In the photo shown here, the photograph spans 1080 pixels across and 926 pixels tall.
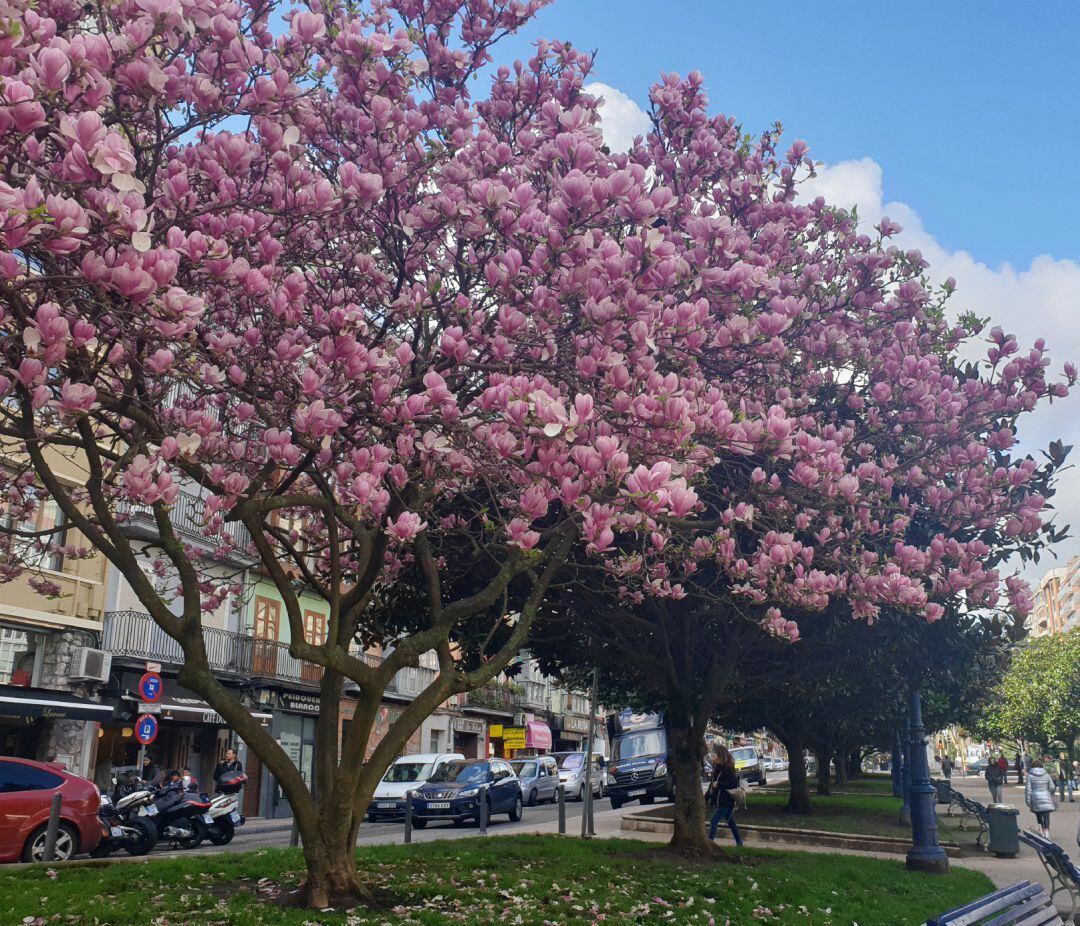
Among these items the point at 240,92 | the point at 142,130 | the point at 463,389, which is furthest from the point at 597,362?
the point at 142,130

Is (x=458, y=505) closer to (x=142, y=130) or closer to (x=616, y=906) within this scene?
(x=616, y=906)

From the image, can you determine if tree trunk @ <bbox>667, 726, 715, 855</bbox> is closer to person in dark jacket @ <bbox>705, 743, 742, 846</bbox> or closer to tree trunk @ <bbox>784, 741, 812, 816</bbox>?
person in dark jacket @ <bbox>705, 743, 742, 846</bbox>

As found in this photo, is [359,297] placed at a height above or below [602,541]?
above

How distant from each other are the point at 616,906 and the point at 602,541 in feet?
12.8

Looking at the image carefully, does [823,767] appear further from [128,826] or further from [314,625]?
[128,826]

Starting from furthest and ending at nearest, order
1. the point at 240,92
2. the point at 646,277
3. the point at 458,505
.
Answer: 1. the point at 458,505
2. the point at 646,277
3. the point at 240,92

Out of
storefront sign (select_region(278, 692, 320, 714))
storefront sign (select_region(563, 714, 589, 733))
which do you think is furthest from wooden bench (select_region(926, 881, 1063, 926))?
storefront sign (select_region(563, 714, 589, 733))

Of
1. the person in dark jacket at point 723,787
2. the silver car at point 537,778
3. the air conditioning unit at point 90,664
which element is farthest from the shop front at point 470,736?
the person in dark jacket at point 723,787

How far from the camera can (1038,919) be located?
7547 mm

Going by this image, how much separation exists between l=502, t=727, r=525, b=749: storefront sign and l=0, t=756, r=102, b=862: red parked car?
4542 centimetres

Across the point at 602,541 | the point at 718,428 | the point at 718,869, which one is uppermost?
the point at 718,428

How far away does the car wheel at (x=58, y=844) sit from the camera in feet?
45.4

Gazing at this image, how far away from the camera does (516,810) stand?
27.3 meters

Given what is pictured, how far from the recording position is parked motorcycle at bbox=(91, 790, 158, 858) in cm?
1567
